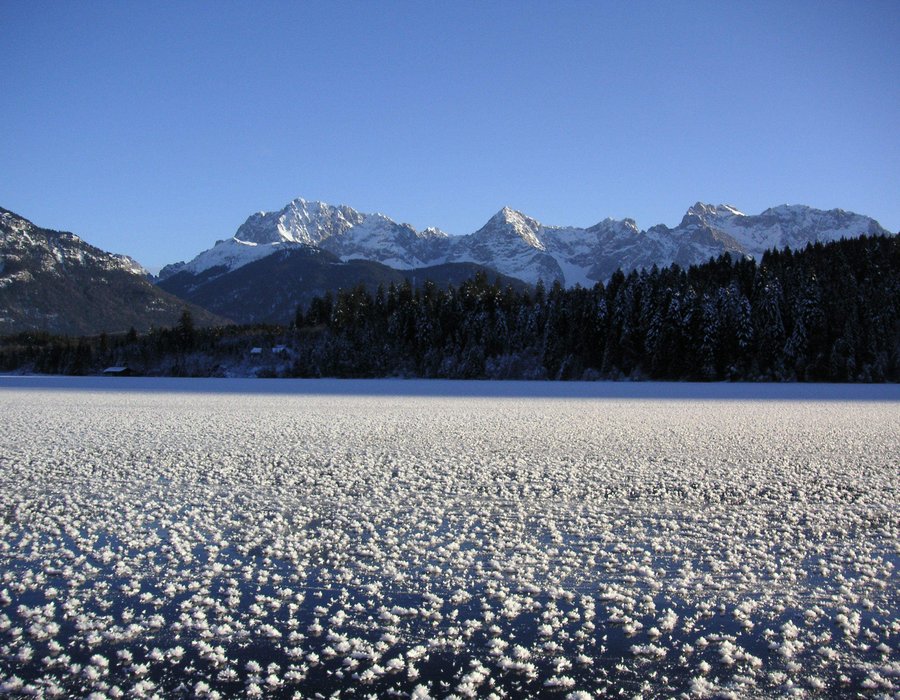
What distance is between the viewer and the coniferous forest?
70.8 m

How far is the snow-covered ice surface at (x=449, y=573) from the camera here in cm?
583

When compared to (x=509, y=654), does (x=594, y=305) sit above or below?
above

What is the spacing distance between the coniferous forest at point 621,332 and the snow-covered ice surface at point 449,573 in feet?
195

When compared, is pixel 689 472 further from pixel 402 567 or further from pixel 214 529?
pixel 214 529

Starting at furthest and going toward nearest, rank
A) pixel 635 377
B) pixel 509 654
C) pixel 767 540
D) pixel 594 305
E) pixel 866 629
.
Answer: pixel 594 305, pixel 635 377, pixel 767 540, pixel 866 629, pixel 509 654

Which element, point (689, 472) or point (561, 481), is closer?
point (561, 481)

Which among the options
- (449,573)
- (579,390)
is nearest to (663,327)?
(579,390)

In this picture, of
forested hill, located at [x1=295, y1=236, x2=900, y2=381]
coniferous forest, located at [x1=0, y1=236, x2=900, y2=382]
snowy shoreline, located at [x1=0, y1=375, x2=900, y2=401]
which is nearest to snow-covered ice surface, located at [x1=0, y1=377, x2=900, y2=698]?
snowy shoreline, located at [x1=0, y1=375, x2=900, y2=401]

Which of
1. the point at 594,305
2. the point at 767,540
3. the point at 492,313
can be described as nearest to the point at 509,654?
the point at 767,540

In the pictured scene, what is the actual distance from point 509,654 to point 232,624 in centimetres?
293

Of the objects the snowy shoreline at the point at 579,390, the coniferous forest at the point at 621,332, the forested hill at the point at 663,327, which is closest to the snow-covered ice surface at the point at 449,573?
the snowy shoreline at the point at 579,390

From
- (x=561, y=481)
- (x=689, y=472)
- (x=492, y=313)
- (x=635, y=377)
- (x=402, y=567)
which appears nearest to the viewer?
(x=402, y=567)

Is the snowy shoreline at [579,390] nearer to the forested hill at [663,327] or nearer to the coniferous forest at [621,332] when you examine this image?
the forested hill at [663,327]

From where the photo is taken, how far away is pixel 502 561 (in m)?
8.67
